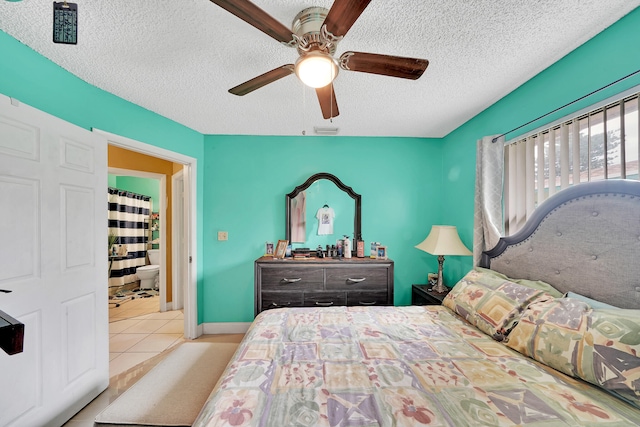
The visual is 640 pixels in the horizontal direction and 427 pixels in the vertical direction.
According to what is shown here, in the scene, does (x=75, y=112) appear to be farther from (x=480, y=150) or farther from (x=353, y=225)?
(x=480, y=150)

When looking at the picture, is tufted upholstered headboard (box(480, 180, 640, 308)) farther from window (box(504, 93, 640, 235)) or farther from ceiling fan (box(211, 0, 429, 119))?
ceiling fan (box(211, 0, 429, 119))

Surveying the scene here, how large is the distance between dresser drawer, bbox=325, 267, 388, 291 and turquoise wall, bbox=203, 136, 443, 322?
543 millimetres

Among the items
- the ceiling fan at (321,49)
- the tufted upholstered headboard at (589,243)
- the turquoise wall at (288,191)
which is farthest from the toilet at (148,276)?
the tufted upholstered headboard at (589,243)

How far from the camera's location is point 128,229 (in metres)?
4.88

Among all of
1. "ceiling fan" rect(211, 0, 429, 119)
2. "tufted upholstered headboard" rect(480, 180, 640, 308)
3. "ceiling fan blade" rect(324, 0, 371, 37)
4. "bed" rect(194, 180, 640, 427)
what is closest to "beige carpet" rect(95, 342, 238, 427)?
"bed" rect(194, 180, 640, 427)

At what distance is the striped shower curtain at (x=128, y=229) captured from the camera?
4574 millimetres

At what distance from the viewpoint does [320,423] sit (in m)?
0.87

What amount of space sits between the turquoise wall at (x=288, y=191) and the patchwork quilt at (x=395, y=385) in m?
1.64

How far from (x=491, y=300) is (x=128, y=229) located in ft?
19.3

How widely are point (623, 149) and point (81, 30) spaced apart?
3027 mm

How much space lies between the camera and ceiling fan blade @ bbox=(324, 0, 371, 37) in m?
0.93

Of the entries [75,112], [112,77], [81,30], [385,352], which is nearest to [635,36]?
[385,352]

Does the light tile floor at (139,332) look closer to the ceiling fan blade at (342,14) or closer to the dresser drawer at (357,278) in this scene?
the dresser drawer at (357,278)

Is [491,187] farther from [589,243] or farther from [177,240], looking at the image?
[177,240]
